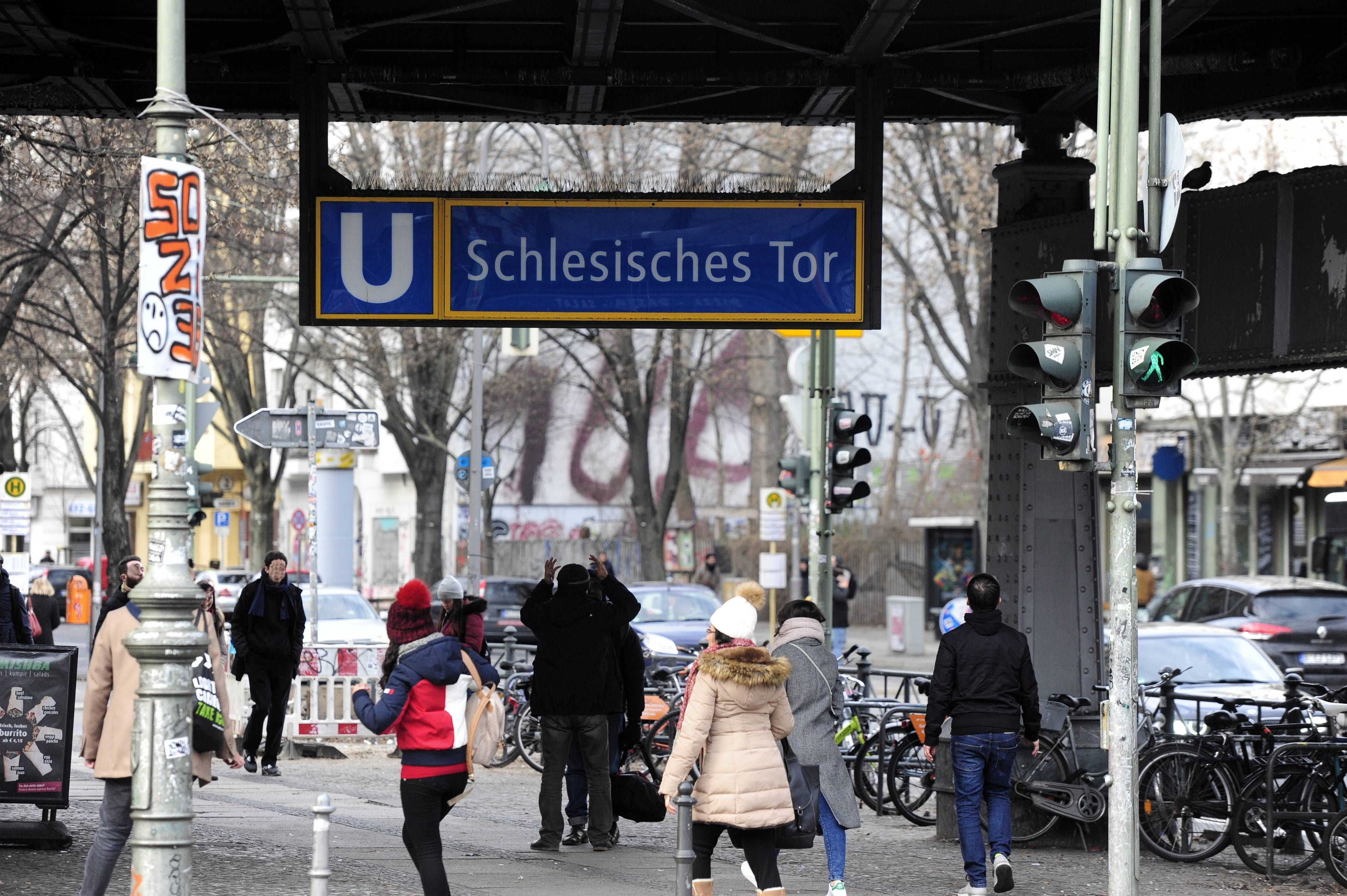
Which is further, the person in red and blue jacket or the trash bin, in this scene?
the trash bin

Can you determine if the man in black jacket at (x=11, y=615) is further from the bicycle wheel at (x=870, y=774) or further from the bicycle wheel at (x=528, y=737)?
the bicycle wheel at (x=870, y=774)

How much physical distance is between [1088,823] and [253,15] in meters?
7.20

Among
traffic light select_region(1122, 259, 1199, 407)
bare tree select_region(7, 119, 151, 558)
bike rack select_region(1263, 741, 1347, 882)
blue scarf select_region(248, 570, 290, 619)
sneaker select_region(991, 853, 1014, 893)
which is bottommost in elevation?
sneaker select_region(991, 853, 1014, 893)

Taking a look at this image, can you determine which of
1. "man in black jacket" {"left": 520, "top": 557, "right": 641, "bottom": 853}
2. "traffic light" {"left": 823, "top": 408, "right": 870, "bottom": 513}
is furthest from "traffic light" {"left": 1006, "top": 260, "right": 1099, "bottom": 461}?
"traffic light" {"left": 823, "top": 408, "right": 870, "bottom": 513}

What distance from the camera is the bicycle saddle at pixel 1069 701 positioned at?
1139 cm

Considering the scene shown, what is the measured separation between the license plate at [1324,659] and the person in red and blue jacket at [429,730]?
15.4 m

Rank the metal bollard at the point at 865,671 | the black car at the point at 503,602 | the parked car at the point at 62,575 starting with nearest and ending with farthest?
the metal bollard at the point at 865,671, the black car at the point at 503,602, the parked car at the point at 62,575

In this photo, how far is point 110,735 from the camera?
8078 millimetres

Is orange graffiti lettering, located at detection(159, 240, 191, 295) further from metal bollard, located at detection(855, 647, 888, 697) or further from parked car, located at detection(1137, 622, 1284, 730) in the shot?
parked car, located at detection(1137, 622, 1284, 730)

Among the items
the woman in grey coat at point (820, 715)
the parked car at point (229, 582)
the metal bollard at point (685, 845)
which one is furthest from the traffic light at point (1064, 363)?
the parked car at point (229, 582)

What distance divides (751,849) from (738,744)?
21.0 inches

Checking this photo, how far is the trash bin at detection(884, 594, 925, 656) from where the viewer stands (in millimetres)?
33844

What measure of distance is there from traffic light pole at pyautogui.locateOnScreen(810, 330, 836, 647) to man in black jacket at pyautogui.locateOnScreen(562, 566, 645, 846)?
6098mm

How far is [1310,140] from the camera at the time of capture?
38.4 metres
